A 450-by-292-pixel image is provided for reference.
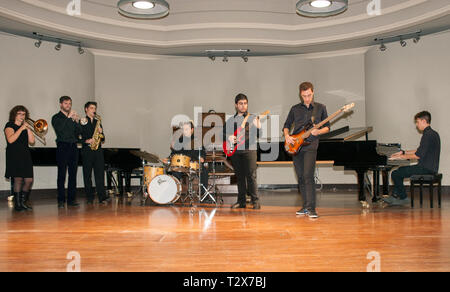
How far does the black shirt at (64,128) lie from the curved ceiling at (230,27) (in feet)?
9.61

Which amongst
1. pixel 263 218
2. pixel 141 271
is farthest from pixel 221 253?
pixel 263 218

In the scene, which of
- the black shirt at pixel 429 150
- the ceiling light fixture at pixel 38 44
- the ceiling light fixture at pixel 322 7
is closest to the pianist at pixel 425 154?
the black shirt at pixel 429 150

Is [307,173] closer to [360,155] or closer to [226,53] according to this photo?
[360,155]

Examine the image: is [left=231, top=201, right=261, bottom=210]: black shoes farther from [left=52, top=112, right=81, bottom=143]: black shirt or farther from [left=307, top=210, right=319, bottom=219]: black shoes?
[left=52, top=112, right=81, bottom=143]: black shirt

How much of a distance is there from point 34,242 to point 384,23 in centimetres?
798

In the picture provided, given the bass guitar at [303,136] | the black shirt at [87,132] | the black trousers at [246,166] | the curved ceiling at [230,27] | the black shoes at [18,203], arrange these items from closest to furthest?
the bass guitar at [303,136] → the black trousers at [246,166] → the black shoes at [18,203] → the black shirt at [87,132] → the curved ceiling at [230,27]

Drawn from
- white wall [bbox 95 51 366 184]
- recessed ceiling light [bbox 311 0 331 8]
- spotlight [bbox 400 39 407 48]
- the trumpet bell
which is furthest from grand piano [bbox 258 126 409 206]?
the trumpet bell

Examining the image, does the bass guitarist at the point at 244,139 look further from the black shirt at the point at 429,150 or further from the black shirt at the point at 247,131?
the black shirt at the point at 429,150

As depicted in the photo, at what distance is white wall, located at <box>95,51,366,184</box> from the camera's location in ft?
35.1

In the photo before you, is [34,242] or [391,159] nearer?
[34,242]

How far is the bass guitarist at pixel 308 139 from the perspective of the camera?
4.85m

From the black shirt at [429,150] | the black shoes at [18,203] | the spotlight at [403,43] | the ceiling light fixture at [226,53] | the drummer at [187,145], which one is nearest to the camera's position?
the black shirt at [429,150]

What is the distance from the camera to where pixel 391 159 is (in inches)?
234

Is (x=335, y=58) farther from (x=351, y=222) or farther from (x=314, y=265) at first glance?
(x=314, y=265)
